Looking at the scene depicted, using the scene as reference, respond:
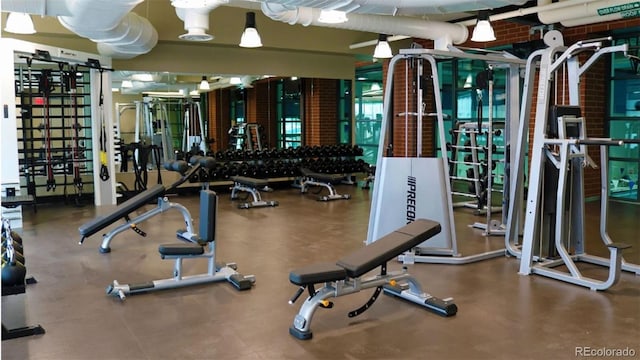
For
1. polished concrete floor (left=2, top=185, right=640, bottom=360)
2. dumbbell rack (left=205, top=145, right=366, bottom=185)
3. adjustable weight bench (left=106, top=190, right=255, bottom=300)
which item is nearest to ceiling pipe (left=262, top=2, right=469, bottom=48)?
polished concrete floor (left=2, top=185, right=640, bottom=360)

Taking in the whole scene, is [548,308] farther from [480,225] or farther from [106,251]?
[106,251]

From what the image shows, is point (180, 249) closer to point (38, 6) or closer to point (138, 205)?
point (138, 205)

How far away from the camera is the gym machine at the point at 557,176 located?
398cm

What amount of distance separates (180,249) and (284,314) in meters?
0.90

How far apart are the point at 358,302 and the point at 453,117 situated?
6920 millimetres

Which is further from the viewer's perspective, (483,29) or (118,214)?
(483,29)

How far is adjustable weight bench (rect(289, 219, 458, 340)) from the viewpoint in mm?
2932

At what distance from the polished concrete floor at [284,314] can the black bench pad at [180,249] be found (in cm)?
29

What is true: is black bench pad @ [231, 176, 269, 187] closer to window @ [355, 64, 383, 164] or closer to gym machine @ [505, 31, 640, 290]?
gym machine @ [505, 31, 640, 290]

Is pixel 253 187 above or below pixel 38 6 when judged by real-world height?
below

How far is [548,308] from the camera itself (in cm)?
340

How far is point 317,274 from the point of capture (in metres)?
2.88

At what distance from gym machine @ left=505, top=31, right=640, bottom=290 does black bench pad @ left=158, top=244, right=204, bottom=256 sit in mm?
2417

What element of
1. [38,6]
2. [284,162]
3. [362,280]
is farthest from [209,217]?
[284,162]
